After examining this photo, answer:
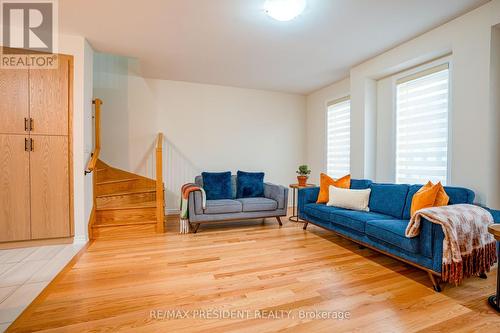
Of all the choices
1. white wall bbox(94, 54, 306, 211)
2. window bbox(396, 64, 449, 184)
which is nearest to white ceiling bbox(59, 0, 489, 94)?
window bbox(396, 64, 449, 184)

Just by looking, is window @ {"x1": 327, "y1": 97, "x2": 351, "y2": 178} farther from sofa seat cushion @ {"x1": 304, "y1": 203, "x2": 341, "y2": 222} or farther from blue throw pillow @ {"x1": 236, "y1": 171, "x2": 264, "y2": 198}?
blue throw pillow @ {"x1": 236, "y1": 171, "x2": 264, "y2": 198}

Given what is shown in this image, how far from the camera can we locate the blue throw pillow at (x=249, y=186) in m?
4.21

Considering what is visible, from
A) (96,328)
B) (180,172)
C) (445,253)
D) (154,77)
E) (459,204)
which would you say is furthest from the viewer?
(180,172)

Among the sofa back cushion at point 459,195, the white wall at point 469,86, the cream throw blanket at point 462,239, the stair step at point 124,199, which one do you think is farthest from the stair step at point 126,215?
the white wall at point 469,86

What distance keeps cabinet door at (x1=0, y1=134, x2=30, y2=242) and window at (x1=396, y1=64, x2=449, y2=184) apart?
4.79 meters

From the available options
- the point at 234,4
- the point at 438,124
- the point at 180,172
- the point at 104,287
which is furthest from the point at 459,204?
the point at 180,172

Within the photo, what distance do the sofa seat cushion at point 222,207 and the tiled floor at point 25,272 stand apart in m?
1.62

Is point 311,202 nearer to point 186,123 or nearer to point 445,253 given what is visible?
point 445,253

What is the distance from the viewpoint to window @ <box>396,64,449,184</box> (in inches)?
113

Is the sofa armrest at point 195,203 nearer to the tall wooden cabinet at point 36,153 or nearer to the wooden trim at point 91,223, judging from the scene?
the wooden trim at point 91,223

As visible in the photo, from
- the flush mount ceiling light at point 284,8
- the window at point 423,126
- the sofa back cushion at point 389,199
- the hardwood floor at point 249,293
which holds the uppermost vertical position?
the flush mount ceiling light at point 284,8

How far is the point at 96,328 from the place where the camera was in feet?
4.88

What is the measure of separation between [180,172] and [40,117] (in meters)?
2.25

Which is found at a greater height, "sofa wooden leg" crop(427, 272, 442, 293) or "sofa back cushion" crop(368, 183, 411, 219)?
"sofa back cushion" crop(368, 183, 411, 219)
